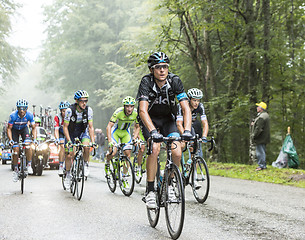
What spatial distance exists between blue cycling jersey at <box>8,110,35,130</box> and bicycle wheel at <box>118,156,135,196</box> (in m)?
2.83

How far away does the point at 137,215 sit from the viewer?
6.49 m

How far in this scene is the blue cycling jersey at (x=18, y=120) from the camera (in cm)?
1042

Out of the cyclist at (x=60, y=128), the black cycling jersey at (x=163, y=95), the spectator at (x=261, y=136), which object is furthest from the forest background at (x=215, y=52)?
the black cycling jersey at (x=163, y=95)

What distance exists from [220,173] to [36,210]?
26.2 ft

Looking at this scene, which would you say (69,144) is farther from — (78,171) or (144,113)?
(144,113)

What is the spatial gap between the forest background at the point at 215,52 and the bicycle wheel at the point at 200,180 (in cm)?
813

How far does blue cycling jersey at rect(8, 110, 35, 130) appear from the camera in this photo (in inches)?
410

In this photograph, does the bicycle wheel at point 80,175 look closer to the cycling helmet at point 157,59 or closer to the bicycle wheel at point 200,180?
the bicycle wheel at point 200,180

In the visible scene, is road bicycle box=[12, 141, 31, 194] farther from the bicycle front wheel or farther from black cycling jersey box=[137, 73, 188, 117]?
black cycling jersey box=[137, 73, 188, 117]

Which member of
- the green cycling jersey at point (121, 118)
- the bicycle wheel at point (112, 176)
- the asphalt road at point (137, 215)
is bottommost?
the asphalt road at point (137, 215)

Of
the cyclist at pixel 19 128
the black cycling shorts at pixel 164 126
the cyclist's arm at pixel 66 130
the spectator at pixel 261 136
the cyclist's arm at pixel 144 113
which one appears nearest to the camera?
the cyclist's arm at pixel 144 113

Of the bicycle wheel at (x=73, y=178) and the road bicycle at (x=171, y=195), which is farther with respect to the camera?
the bicycle wheel at (x=73, y=178)

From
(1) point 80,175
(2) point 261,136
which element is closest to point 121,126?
(1) point 80,175

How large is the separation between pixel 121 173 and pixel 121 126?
1246mm
